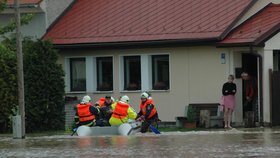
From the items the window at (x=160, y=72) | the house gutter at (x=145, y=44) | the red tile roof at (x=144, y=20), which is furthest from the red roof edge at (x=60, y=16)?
the window at (x=160, y=72)

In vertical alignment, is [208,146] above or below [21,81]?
below

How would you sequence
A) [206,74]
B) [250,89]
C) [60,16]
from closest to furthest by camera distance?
1. [250,89]
2. [206,74]
3. [60,16]

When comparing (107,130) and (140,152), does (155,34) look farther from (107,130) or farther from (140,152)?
(140,152)

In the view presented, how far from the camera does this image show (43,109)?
32.6 m

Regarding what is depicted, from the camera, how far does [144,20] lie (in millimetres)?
34438

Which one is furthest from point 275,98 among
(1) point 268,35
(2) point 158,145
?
(2) point 158,145

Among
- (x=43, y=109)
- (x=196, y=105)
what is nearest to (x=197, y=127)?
(x=196, y=105)

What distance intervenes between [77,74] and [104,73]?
1.28m

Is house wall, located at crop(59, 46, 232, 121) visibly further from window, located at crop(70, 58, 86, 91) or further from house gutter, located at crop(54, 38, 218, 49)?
window, located at crop(70, 58, 86, 91)

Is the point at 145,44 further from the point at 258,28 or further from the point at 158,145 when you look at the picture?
the point at 158,145

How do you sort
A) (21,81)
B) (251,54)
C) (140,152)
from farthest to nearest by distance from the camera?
1. (251,54)
2. (21,81)
3. (140,152)

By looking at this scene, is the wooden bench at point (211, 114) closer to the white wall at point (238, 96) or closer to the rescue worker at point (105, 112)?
the white wall at point (238, 96)

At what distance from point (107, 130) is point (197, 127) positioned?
4.66 meters

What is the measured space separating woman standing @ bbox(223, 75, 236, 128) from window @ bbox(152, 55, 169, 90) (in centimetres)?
340
